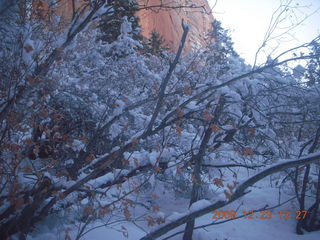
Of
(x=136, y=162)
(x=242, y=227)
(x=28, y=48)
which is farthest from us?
(x=242, y=227)

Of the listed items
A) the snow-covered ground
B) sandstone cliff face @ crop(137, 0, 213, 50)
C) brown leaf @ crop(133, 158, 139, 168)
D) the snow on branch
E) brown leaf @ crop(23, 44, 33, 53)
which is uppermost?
sandstone cliff face @ crop(137, 0, 213, 50)

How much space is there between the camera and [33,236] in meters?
4.93

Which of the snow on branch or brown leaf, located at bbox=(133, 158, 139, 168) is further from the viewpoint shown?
brown leaf, located at bbox=(133, 158, 139, 168)

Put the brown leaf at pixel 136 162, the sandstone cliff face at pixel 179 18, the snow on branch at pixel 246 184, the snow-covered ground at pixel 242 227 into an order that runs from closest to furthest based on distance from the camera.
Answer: the snow on branch at pixel 246 184 → the brown leaf at pixel 136 162 → the sandstone cliff face at pixel 179 18 → the snow-covered ground at pixel 242 227

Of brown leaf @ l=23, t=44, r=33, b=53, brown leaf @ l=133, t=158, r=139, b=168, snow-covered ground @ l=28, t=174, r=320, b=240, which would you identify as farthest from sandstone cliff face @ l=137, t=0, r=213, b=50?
snow-covered ground @ l=28, t=174, r=320, b=240

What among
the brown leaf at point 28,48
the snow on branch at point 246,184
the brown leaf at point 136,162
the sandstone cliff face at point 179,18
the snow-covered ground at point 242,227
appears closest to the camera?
the snow on branch at point 246,184

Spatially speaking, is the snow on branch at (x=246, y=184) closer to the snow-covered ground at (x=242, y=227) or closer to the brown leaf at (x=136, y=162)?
the brown leaf at (x=136, y=162)

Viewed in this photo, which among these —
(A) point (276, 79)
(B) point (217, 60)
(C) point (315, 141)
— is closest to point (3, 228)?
(A) point (276, 79)

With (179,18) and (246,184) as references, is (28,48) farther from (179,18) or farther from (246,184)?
(179,18)

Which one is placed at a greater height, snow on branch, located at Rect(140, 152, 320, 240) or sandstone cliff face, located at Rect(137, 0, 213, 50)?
sandstone cliff face, located at Rect(137, 0, 213, 50)

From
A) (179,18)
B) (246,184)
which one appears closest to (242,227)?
(246,184)

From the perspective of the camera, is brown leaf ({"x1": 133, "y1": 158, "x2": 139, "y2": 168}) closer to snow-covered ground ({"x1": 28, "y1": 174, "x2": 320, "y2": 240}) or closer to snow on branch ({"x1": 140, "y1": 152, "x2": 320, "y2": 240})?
snow on branch ({"x1": 140, "y1": 152, "x2": 320, "y2": 240})

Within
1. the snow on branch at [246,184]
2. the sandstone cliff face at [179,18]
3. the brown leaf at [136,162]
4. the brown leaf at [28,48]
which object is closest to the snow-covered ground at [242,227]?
the brown leaf at [136,162]

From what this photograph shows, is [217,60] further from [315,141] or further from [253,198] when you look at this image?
[253,198]
